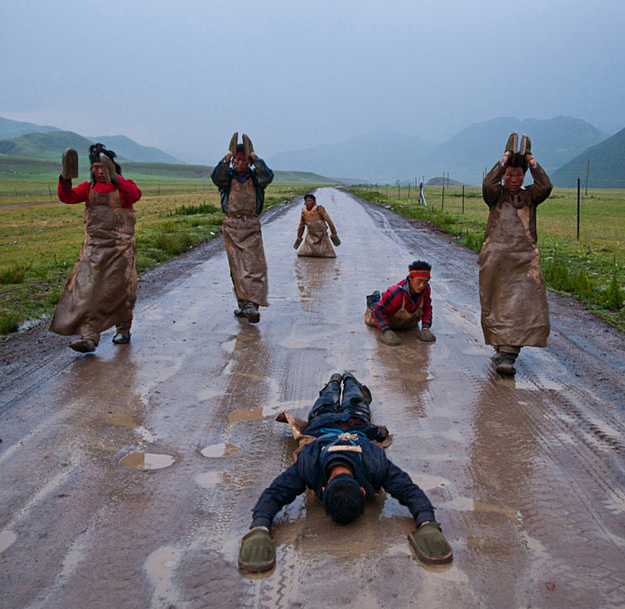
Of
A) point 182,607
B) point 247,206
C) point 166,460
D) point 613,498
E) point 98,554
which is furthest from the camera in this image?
point 247,206

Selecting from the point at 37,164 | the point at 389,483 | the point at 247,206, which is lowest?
the point at 389,483

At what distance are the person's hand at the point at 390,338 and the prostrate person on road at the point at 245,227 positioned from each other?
1.76m

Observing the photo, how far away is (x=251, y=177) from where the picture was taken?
7.93 m

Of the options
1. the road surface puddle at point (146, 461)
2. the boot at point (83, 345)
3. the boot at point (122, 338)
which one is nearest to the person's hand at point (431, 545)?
the road surface puddle at point (146, 461)

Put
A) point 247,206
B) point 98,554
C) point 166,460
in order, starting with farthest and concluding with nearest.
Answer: point 247,206
point 166,460
point 98,554

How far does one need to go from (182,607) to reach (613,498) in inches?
102

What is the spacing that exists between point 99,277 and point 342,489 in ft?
14.4

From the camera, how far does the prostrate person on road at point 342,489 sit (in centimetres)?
313

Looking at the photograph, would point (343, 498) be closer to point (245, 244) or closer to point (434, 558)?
point (434, 558)

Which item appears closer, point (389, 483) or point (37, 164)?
point (389, 483)

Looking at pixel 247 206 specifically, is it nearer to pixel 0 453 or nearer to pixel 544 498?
pixel 0 453

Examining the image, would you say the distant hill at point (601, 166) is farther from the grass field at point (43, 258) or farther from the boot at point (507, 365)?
the boot at point (507, 365)

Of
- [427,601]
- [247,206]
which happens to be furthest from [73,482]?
[247,206]

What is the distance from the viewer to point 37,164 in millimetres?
153500
